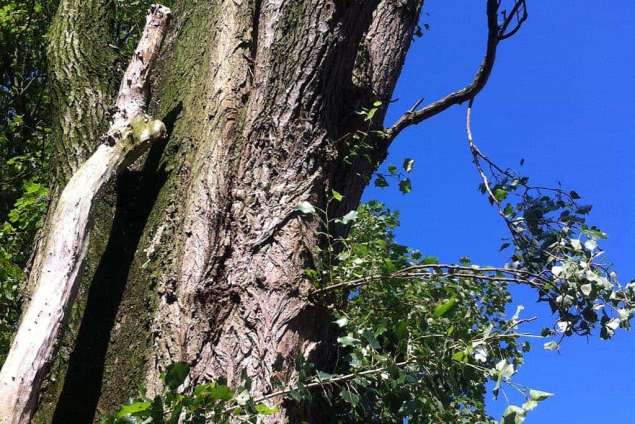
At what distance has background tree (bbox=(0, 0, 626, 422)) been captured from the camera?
2.89 m

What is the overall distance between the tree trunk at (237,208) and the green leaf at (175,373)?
400 mm

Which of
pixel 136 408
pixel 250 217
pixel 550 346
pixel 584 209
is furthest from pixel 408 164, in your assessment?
pixel 136 408

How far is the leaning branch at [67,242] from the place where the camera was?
2887 mm

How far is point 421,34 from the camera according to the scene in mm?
9812

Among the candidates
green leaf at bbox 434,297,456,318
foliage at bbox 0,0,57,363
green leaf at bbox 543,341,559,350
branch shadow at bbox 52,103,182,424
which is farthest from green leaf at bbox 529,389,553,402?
foliage at bbox 0,0,57,363

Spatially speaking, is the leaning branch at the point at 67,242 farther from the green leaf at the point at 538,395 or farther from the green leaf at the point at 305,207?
the green leaf at the point at 538,395

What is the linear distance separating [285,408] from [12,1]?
476 inches

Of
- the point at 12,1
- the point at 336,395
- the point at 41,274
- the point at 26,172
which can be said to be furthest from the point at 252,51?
the point at 12,1

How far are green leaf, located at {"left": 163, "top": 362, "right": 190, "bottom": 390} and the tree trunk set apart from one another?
400 millimetres

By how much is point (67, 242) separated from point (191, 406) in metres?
1.26

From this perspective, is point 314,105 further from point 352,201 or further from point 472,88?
point 472,88

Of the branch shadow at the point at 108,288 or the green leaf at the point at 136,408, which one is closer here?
the green leaf at the point at 136,408

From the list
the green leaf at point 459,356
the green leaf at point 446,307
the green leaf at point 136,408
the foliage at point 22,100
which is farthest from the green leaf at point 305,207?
the foliage at point 22,100

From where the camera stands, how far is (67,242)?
3258mm
